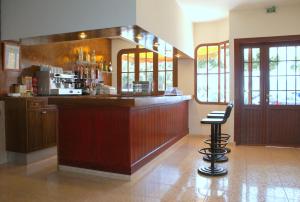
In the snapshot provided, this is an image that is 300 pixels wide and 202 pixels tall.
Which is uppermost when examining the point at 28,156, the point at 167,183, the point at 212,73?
the point at 212,73

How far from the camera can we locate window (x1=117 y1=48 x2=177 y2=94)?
7.63 meters

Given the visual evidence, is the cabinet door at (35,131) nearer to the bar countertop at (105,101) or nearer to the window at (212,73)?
the bar countertop at (105,101)

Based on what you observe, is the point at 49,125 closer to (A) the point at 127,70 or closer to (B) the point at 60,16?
(B) the point at 60,16

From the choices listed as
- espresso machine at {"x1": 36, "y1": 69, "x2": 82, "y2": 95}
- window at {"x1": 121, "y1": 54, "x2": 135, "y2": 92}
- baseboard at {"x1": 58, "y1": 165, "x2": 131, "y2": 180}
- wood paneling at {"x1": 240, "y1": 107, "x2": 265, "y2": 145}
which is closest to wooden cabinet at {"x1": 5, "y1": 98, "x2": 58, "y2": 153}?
espresso machine at {"x1": 36, "y1": 69, "x2": 82, "y2": 95}

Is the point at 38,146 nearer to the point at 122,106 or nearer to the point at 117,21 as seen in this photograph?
the point at 122,106

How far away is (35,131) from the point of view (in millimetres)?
4754

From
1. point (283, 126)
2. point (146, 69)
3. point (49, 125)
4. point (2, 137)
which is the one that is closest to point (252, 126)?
point (283, 126)

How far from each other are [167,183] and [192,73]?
4.22 m

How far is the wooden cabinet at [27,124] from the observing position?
181 inches

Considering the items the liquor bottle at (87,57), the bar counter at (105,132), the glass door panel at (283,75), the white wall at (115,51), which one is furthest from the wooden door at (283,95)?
the liquor bottle at (87,57)

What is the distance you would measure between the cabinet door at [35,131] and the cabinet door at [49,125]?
82mm

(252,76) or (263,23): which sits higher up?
(263,23)

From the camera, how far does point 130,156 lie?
3.75m

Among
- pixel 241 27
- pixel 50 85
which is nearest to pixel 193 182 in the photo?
pixel 50 85
